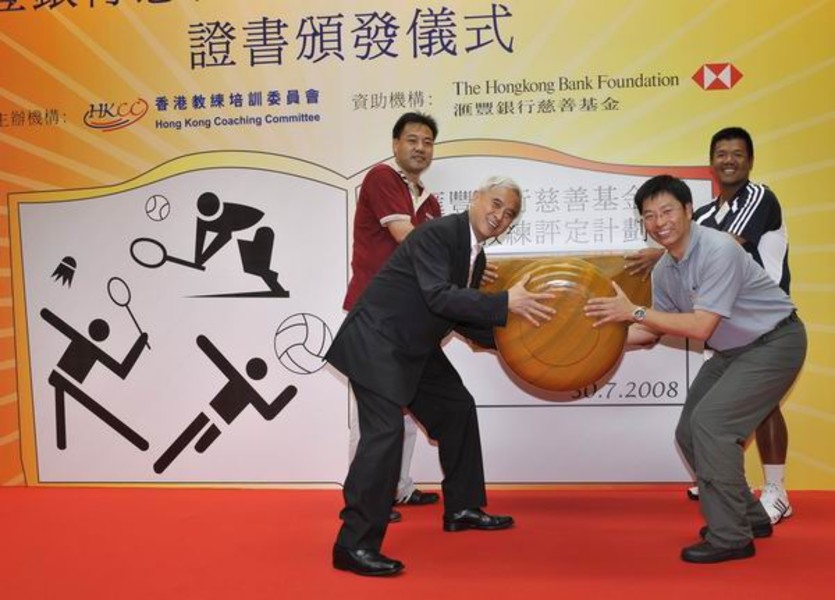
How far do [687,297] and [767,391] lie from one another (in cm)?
45

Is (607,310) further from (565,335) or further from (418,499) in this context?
(418,499)

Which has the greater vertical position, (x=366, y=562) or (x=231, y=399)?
(x=231, y=399)

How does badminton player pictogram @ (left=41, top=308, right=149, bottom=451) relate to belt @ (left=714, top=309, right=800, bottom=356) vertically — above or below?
below

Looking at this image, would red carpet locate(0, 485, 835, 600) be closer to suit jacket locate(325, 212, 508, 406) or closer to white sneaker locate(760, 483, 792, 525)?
white sneaker locate(760, 483, 792, 525)

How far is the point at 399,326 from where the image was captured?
285 cm

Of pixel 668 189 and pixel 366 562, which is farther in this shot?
pixel 668 189

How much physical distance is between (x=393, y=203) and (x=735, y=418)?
1.64 metres

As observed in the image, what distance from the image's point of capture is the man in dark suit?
2738 millimetres

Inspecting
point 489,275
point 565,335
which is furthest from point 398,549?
point 489,275

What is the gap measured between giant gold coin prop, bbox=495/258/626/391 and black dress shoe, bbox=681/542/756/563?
2.34ft

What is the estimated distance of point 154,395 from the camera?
13.6 feet

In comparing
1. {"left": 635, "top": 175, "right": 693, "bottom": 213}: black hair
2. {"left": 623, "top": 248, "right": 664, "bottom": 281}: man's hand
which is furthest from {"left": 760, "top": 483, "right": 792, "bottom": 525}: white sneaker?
{"left": 635, "top": 175, "right": 693, "bottom": 213}: black hair

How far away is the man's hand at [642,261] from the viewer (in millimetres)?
3463

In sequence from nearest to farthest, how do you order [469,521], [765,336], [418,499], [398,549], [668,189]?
[668,189] → [765,336] → [398,549] → [469,521] → [418,499]
